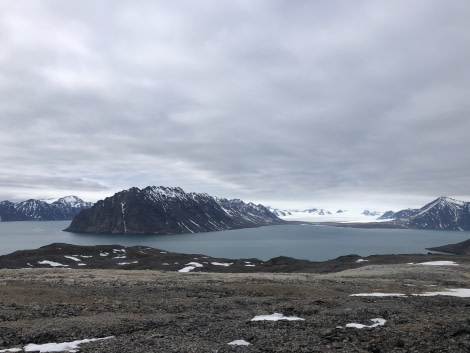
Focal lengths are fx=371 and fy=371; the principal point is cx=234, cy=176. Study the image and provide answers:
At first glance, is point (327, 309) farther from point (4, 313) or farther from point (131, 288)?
point (4, 313)

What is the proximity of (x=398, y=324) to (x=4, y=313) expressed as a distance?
2058 centimetres

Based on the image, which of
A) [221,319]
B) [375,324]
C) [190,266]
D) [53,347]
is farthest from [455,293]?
[190,266]

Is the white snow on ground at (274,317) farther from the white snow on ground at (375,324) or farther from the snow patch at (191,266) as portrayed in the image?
the snow patch at (191,266)

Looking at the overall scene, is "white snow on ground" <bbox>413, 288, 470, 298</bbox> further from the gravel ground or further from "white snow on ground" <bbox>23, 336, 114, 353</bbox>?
"white snow on ground" <bbox>23, 336, 114, 353</bbox>

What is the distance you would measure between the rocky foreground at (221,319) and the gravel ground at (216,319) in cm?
4

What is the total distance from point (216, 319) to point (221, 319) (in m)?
0.28

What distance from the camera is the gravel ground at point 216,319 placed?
49.1ft

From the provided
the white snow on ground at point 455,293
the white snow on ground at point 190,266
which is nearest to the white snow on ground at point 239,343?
the white snow on ground at point 455,293

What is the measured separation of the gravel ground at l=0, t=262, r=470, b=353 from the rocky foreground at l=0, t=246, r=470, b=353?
44 mm

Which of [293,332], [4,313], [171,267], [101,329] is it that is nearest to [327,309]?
[293,332]

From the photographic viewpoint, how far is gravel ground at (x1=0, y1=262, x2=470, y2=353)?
15.0 metres

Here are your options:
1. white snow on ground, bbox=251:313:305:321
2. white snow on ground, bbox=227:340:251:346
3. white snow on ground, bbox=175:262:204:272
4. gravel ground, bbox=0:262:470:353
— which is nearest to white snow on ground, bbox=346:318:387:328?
gravel ground, bbox=0:262:470:353

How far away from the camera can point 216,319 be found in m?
19.6

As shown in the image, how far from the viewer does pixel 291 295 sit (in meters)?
29.0
